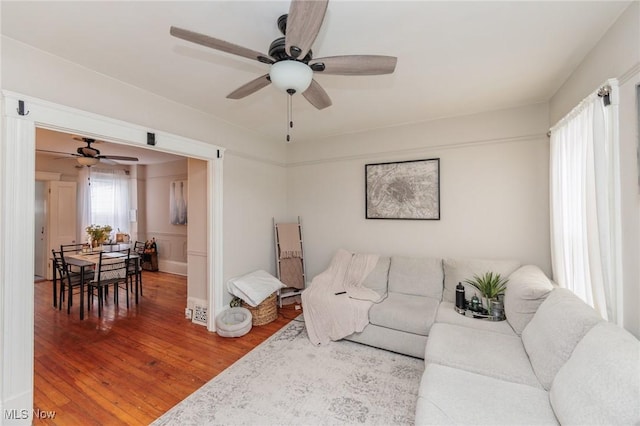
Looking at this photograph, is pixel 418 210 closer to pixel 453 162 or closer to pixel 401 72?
pixel 453 162

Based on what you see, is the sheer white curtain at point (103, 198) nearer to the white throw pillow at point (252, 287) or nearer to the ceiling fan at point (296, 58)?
the white throw pillow at point (252, 287)

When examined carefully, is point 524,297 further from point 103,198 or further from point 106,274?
point 103,198

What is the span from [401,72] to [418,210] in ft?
A: 6.23

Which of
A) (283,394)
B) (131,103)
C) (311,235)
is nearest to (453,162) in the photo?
(311,235)

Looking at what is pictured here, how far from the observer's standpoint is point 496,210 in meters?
3.28

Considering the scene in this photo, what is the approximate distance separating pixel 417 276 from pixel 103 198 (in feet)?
23.5

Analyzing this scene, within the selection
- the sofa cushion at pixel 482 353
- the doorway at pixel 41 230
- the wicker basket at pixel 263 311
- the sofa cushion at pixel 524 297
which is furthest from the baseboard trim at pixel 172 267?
the sofa cushion at pixel 524 297

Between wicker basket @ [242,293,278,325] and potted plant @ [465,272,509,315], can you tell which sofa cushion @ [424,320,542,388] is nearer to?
potted plant @ [465,272,509,315]

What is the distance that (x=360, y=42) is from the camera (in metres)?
1.92

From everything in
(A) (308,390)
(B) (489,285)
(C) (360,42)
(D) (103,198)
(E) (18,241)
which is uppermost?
(C) (360,42)

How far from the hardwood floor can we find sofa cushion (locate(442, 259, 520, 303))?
2114mm

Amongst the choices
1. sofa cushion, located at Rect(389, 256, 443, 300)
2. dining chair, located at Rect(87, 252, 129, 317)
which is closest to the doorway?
dining chair, located at Rect(87, 252, 129, 317)

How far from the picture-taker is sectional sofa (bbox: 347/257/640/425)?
3.89ft

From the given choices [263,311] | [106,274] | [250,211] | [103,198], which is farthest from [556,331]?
[103,198]
